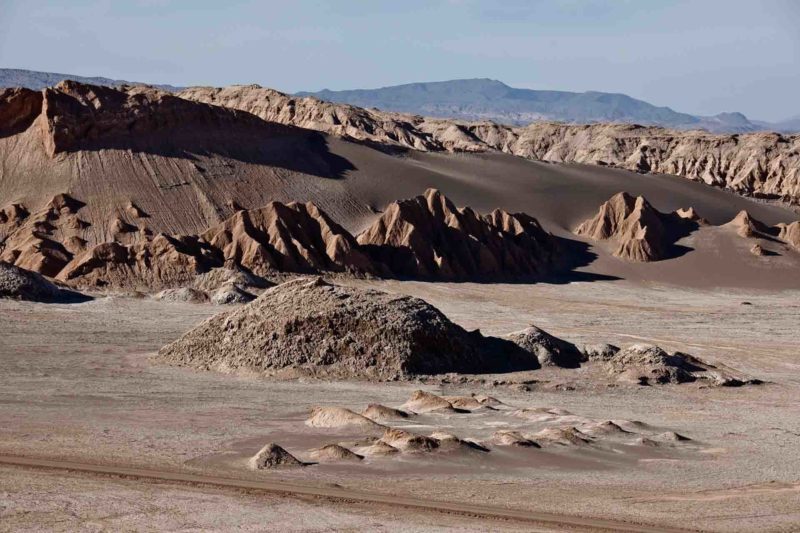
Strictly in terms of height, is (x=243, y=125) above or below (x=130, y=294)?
above

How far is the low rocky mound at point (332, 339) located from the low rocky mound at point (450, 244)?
90.1ft

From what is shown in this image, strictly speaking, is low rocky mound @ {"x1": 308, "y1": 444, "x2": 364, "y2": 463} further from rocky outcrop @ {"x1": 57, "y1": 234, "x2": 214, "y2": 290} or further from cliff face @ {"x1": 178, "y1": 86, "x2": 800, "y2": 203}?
cliff face @ {"x1": 178, "y1": 86, "x2": 800, "y2": 203}

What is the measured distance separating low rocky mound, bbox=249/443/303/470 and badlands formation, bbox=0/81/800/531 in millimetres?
44

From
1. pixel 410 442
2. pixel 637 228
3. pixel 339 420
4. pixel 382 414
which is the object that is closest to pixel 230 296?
pixel 382 414

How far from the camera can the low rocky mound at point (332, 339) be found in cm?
2906

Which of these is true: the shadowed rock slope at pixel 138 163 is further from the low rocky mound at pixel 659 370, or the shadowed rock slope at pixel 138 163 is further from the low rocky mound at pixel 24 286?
the low rocky mound at pixel 659 370

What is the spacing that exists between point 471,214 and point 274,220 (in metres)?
13.2

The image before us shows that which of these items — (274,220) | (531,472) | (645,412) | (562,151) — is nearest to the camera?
(531,472)

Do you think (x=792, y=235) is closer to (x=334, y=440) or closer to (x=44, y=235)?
(x=44, y=235)

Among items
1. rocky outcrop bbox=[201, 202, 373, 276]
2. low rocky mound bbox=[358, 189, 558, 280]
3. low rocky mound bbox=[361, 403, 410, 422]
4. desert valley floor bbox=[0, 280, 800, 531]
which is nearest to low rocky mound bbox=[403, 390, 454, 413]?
desert valley floor bbox=[0, 280, 800, 531]

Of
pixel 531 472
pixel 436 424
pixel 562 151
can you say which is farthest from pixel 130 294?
pixel 562 151

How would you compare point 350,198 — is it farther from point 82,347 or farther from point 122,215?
point 82,347

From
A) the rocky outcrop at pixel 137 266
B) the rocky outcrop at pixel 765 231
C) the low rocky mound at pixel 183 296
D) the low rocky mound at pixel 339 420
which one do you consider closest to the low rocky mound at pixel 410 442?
the low rocky mound at pixel 339 420

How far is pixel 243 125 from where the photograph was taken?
2756 inches
